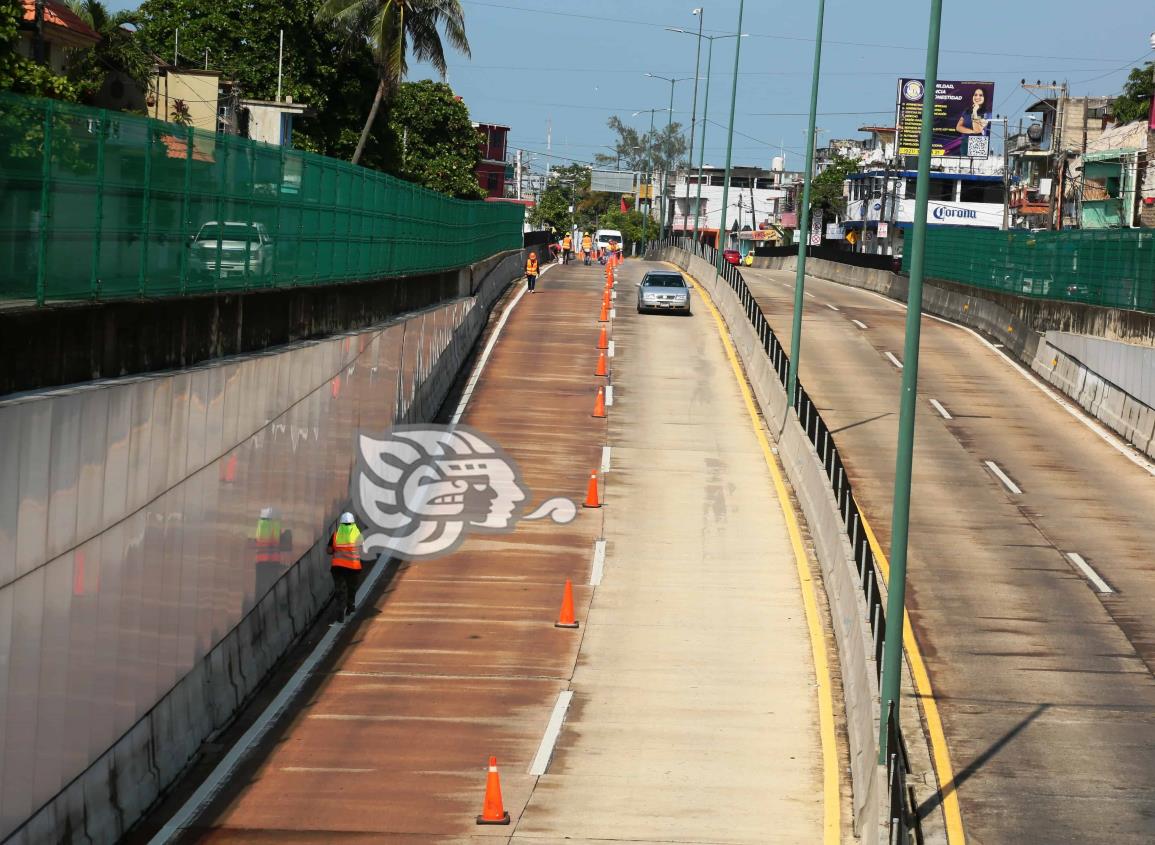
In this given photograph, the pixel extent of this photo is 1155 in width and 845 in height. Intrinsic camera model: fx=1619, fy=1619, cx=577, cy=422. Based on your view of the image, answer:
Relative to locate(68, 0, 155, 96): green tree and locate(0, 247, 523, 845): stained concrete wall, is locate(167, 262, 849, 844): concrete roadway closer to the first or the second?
locate(0, 247, 523, 845): stained concrete wall

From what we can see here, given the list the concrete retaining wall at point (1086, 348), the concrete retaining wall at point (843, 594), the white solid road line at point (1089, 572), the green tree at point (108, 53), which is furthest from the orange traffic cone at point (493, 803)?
the green tree at point (108, 53)

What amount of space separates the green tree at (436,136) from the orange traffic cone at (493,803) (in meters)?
80.0

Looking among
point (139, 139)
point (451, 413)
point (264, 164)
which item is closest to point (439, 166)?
point (451, 413)

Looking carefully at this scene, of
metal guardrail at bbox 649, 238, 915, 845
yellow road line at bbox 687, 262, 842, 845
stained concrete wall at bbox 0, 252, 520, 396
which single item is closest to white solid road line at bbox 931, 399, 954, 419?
metal guardrail at bbox 649, 238, 915, 845

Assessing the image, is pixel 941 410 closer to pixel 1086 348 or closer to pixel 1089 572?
pixel 1086 348

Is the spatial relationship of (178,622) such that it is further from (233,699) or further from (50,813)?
(50,813)

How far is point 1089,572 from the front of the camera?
2495cm

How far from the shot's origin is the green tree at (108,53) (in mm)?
55125

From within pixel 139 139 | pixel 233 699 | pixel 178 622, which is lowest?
pixel 233 699

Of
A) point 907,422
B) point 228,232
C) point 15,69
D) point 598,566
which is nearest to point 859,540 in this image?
point 907,422

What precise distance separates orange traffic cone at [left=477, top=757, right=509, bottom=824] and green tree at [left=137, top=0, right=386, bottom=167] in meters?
51.8

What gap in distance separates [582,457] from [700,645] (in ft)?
38.2

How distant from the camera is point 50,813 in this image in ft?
41.8

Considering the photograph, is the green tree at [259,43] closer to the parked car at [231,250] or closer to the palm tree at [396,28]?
the palm tree at [396,28]
